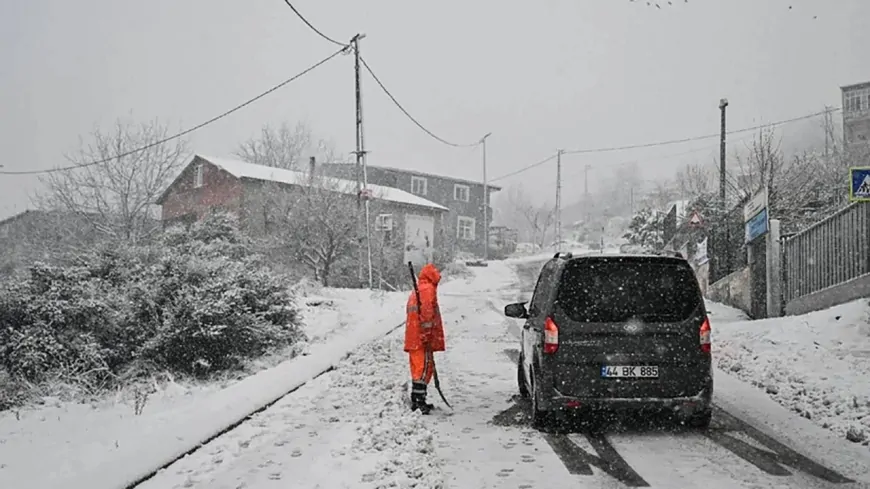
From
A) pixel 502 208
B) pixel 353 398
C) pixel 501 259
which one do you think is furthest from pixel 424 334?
pixel 502 208

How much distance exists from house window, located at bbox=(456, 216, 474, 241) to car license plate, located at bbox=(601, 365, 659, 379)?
55.5m

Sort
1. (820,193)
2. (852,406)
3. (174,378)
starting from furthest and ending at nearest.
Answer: (820,193)
(174,378)
(852,406)

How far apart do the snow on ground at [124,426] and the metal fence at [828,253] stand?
28.9 feet

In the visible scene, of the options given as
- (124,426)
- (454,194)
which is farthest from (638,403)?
(454,194)

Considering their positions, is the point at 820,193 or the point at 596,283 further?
the point at 820,193

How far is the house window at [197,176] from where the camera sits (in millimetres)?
43250

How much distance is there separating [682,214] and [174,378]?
2172cm

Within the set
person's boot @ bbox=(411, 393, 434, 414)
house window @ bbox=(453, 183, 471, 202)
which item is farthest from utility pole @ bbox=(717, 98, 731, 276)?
house window @ bbox=(453, 183, 471, 202)

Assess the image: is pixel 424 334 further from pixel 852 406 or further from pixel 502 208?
pixel 502 208

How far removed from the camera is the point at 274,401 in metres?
8.82

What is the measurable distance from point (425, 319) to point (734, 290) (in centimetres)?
1290

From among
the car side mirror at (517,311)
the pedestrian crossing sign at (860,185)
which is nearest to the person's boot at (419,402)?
the car side mirror at (517,311)

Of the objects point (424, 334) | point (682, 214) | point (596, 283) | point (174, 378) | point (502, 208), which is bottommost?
point (174, 378)

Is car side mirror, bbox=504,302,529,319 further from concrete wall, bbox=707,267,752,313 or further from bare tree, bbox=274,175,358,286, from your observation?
bare tree, bbox=274,175,358,286
